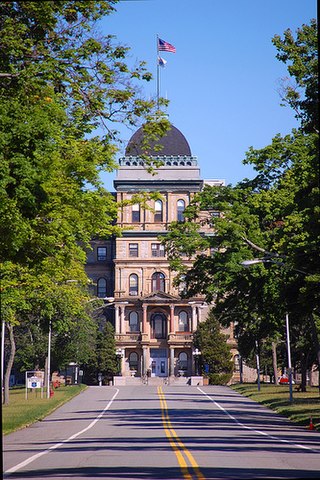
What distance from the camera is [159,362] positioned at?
12369 cm

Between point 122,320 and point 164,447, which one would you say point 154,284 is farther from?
point 164,447

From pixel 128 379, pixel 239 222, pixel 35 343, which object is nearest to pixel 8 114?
pixel 239 222

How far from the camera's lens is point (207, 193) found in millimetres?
46562

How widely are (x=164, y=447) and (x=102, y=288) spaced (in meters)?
109

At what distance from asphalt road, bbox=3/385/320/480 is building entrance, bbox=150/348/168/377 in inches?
2983

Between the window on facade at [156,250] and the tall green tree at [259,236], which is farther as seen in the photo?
the window on facade at [156,250]

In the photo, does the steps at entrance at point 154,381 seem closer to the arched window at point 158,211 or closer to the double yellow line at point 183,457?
the arched window at point 158,211

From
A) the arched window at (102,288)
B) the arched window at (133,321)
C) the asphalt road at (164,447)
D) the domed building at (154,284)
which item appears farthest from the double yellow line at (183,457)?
the arched window at (102,288)

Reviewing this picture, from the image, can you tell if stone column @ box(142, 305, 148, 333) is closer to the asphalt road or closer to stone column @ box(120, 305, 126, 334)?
stone column @ box(120, 305, 126, 334)

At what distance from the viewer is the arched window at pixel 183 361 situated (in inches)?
4838

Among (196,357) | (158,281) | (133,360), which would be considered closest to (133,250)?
(158,281)

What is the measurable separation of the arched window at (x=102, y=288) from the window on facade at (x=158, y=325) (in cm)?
956

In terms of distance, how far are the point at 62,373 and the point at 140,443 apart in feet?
322

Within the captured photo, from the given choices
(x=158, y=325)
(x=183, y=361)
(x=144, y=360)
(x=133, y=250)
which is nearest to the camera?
(x=144, y=360)
